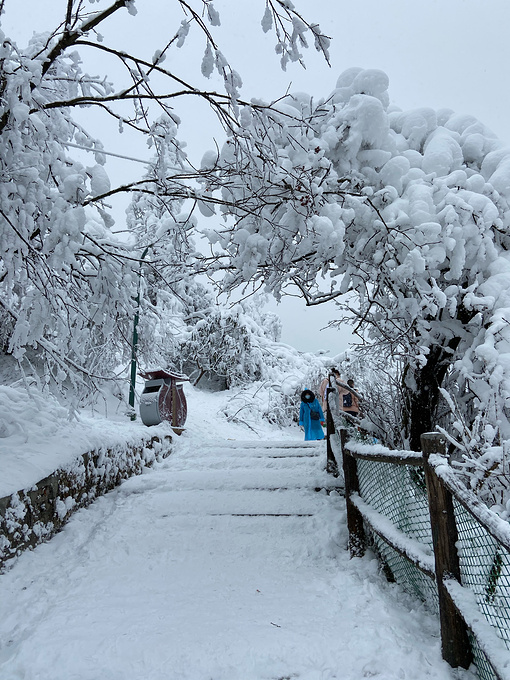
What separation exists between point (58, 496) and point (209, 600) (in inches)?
75.4

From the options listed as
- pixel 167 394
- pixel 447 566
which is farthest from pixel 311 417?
pixel 447 566

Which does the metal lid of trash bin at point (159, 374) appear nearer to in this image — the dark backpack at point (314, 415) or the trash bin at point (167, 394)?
the trash bin at point (167, 394)

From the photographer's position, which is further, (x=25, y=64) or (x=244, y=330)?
(x=244, y=330)

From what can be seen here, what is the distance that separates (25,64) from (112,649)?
A: 343cm

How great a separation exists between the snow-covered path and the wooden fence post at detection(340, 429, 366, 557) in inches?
4.7

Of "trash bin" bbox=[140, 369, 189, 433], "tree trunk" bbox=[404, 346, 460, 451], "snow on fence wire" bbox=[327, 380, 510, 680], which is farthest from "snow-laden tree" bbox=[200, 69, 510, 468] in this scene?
"trash bin" bbox=[140, 369, 189, 433]

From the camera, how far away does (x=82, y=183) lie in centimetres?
323

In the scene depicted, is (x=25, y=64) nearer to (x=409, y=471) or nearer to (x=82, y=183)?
(x=82, y=183)

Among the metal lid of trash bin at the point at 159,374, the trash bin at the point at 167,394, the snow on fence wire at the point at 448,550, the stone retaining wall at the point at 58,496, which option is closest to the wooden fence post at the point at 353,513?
the snow on fence wire at the point at 448,550

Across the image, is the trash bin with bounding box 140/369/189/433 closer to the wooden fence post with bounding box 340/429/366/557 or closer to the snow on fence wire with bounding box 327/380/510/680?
the wooden fence post with bounding box 340/429/366/557

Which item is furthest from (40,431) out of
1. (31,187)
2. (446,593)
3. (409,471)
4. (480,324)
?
(480,324)

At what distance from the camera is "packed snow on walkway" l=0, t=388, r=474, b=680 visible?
2430 millimetres

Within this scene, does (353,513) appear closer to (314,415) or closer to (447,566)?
(447,566)

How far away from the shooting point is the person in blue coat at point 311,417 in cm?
1053
